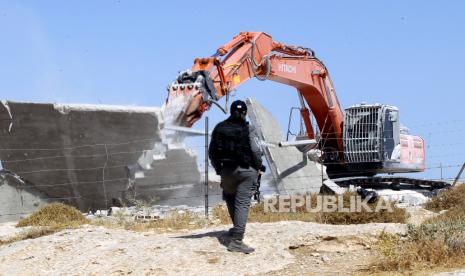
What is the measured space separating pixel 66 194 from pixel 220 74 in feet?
14.7

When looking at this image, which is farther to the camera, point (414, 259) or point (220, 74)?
point (220, 74)

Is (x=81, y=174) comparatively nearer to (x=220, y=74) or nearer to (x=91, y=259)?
(x=220, y=74)

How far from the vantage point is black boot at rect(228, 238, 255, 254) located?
27.3 feet

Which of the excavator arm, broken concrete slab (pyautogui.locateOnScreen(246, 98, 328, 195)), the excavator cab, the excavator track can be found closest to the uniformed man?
the excavator arm

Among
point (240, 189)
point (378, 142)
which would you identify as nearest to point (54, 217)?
point (240, 189)

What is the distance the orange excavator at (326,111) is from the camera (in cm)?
1909

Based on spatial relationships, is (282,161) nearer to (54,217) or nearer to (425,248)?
(54,217)

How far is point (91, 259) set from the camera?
28.5 feet

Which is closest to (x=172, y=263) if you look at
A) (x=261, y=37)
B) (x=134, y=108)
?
(x=134, y=108)

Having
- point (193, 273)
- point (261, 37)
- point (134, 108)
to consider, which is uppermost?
point (261, 37)

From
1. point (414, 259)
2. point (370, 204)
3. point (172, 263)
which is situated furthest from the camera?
point (370, 204)

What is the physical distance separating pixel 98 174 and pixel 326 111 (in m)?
9.18

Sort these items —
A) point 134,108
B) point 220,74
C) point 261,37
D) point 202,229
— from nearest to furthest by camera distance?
point 202,229
point 134,108
point 220,74
point 261,37

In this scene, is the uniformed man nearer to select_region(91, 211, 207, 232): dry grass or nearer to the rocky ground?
the rocky ground
